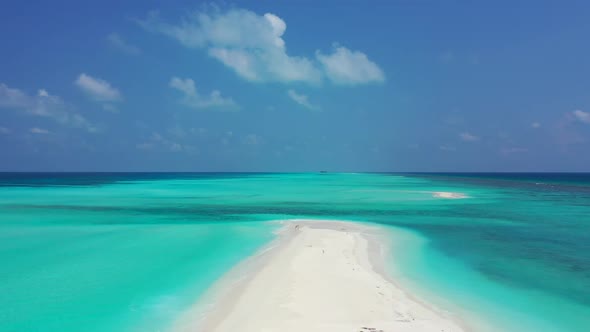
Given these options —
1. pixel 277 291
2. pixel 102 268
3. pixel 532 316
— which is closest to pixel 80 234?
pixel 102 268

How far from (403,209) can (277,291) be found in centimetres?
2132

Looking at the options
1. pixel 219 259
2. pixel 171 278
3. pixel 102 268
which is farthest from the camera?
pixel 219 259

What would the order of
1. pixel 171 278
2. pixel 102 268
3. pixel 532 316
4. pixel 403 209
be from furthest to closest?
pixel 403 209 → pixel 102 268 → pixel 171 278 → pixel 532 316

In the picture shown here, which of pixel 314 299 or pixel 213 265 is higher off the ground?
pixel 314 299

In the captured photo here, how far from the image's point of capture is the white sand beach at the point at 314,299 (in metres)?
7.36

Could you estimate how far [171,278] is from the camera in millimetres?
11031

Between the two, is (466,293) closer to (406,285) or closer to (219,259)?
(406,285)

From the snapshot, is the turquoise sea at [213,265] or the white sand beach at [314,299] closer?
the white sand beach at [314,299]

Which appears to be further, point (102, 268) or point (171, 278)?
point (102, 268)

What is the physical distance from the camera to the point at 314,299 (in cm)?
862

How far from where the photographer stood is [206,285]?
10.3 meters

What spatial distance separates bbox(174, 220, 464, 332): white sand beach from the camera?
736 centimetres

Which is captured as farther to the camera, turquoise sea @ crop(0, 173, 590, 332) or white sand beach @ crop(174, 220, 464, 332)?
turquoise sea @ crop(0, 173, 590, 332)

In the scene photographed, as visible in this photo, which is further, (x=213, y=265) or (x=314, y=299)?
(x=213, y=265)
